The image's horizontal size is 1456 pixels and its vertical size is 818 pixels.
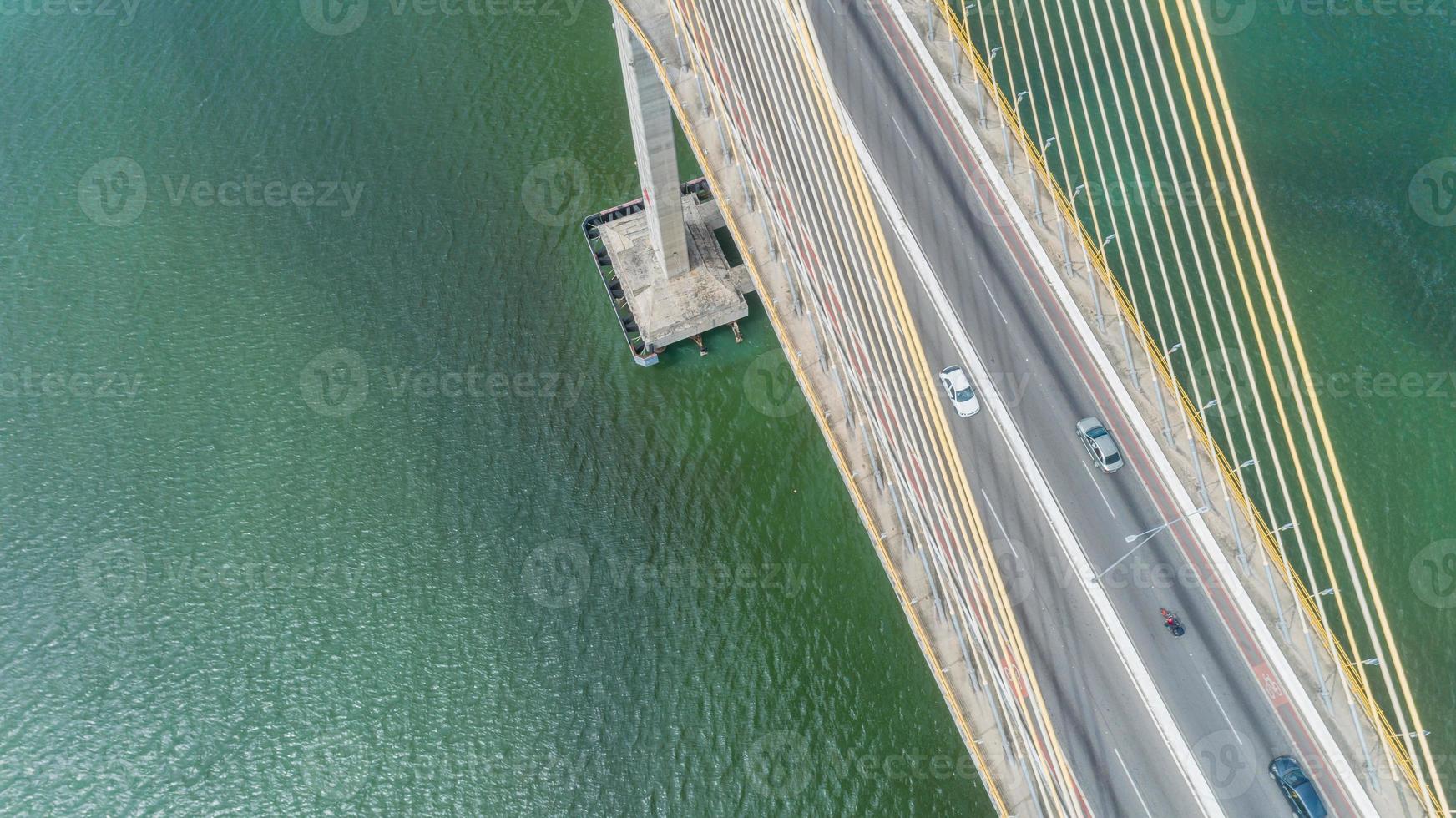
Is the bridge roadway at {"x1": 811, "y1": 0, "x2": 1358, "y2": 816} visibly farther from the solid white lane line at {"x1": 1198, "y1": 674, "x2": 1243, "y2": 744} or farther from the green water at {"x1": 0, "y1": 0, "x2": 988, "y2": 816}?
the green water at {"x1": 0, "y1": 0, "x2": 988, "y2": 816}

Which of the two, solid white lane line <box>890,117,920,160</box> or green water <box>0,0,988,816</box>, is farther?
solid white lane line <box>890,117,920,160</box>

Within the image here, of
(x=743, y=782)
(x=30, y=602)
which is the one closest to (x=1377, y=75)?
(x=743, y=782)

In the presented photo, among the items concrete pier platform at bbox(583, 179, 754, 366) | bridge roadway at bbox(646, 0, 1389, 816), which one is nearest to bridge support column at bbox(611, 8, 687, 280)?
concrete pier platform at bbox(583, 179, 754, 366)

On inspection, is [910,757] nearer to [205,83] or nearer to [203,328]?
[203,328]

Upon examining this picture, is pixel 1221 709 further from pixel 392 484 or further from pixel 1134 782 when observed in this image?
pixel 392 484

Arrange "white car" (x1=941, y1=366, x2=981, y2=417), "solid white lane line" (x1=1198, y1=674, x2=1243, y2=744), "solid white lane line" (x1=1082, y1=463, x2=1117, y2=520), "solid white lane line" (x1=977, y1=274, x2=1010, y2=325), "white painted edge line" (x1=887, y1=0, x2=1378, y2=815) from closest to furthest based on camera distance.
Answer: "white painted edge line" (x1=887, y1=0, x2=1378, y2=815) < "solid white lane line" (x1=1198, y1=674, x2=1243, y2=744) < "solid white lane line" (x1=1082, y1=463, x2=1117, y2=520) < "white car" (x1=941, y1=366, x2=981, y2=417) < "solid white lane line" (x1=977, y1=274, x2=1010, y2=325)

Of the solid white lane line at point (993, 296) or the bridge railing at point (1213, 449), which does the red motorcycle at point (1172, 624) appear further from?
the solid white lane line at point (993, 296)

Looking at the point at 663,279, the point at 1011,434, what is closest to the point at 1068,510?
the point at 1011,434

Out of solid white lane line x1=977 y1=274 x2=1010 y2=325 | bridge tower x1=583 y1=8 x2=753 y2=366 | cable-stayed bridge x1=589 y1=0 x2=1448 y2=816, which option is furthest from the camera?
bridge tower x1=583 y1=8 x2=753 y2=366
